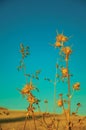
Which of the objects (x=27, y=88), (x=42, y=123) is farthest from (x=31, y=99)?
(x=42, y=123)

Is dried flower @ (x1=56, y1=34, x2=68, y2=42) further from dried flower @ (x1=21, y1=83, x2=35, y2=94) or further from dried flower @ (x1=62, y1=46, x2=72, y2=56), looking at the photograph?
dried flower @ (x1=21, y1=83, x2=35, y2=94)

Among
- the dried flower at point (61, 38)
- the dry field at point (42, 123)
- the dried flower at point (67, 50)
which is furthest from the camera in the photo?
the dry field at point (42, 123)

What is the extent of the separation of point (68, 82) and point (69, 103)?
1.15ft

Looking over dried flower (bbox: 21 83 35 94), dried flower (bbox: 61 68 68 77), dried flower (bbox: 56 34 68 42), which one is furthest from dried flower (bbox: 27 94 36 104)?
dried flower (bbox: 56 34 68 42)

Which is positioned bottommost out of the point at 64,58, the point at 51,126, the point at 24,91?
the point at 51,126

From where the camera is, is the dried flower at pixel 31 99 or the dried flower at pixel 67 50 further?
the dried flower at pixel 31 99

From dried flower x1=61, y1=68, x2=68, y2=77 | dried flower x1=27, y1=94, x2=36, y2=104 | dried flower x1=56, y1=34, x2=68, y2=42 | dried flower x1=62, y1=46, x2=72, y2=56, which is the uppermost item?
dried flower x1=56, y1=34, x2=68, y2=42

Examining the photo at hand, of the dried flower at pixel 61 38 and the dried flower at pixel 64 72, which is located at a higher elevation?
the dried flower at pixel 61 38

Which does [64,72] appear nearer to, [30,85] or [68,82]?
[68,82]

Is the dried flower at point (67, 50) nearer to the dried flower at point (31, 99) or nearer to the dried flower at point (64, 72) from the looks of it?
the dried flower at point (64, 72)

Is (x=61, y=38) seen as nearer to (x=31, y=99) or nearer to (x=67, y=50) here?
(x=67, y=50)

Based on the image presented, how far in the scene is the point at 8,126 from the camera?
43.0 feet

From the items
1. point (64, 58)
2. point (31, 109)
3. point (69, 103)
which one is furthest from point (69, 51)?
point (31, 109)

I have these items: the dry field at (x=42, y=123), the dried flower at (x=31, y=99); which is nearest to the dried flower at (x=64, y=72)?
the dried flower at (x=31, y=99)
